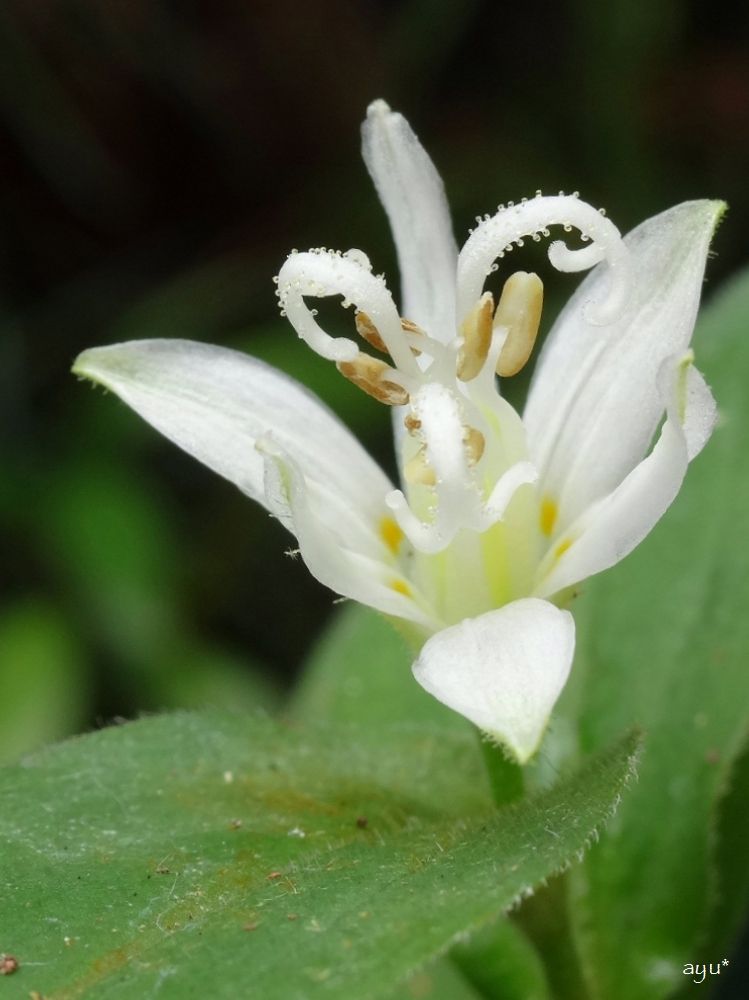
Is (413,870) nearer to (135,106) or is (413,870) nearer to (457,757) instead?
(457,757)

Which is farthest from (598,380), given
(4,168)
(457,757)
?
(4,168)

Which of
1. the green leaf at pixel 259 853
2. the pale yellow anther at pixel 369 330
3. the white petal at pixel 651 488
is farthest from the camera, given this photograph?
the pale yellow anther at pixel 369 330

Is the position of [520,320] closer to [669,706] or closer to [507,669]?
[507,669]

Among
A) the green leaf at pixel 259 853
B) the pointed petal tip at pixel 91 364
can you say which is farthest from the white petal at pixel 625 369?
the pointed petal tip at pixel 91 364

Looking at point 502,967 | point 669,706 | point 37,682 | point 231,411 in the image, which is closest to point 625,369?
point 231,411

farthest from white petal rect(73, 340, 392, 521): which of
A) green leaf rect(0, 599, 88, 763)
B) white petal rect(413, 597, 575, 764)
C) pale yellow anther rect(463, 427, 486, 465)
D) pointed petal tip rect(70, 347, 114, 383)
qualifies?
green leaf rect(0, 599, 88, 763)

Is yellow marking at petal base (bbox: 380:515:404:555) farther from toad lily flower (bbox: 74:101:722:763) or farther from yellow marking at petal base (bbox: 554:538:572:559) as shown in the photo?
yellow marking at petal base (bbox: 554:538:572:559)

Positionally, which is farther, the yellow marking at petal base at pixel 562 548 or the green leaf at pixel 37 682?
the green leaf at pixel 37 682

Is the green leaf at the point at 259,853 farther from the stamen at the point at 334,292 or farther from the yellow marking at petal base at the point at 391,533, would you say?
the stamen at the point at 334,292
